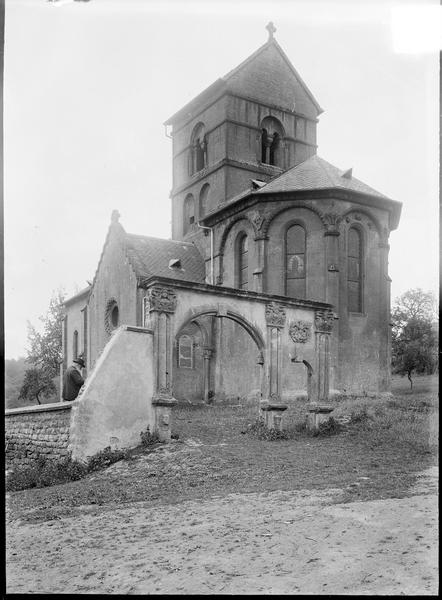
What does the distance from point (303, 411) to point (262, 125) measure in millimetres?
19128

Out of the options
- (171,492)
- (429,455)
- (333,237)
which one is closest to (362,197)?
(333,237)

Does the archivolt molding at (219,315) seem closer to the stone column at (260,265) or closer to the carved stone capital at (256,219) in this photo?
the stone column at (260,265)

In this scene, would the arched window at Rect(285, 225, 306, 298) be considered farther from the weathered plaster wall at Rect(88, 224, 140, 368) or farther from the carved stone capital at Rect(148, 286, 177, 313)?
the carved stone capital at Rect(148, 286, 177, 313)

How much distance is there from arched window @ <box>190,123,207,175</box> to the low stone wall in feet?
71.8

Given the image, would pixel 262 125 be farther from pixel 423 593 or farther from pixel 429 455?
pixel 423 593

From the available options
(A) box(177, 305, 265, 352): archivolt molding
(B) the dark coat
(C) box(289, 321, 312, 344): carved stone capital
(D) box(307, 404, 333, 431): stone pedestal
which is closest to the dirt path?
Result: (B) the dark coat

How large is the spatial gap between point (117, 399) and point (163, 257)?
1598 centimetres

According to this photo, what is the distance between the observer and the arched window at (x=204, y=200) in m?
34.4

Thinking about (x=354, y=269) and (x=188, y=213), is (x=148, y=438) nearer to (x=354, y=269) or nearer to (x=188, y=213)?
(x=354, y=269)

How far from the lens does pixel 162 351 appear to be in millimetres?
15703

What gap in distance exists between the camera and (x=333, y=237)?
25.8 meters

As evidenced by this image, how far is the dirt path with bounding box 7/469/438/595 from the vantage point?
5.70 metres

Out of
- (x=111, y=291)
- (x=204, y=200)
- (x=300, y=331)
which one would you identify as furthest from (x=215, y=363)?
(x=204, y=200)

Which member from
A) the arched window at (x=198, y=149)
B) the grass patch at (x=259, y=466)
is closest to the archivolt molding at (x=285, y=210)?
the arched window at (x=198, y=149)
